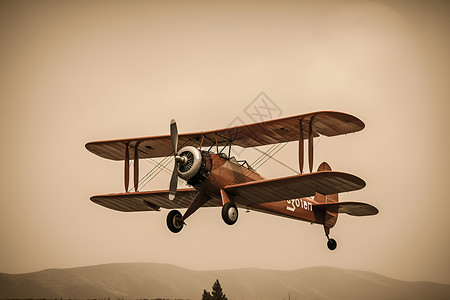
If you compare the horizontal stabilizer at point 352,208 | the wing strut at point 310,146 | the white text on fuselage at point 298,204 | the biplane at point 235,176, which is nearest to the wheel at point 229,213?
the biplane at point 235,176

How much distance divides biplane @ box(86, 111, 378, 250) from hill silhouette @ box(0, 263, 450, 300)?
555 cm

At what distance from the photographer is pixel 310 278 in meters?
20.5

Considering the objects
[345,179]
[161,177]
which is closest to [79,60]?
[161,177]

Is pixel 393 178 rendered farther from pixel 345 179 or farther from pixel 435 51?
pixel 345 179

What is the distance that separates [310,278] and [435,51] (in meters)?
11.1

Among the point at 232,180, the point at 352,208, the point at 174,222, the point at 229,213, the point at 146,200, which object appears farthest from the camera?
the point at 352,208

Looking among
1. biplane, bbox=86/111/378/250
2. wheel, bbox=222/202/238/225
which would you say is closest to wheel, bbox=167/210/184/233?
biplane, bbox=86/111/378/250

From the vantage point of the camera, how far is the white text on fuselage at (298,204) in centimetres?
1344

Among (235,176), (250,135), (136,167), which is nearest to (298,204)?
(250,135)

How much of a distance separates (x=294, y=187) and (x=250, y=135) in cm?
209

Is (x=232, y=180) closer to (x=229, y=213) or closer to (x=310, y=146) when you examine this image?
(x=229, y=213)

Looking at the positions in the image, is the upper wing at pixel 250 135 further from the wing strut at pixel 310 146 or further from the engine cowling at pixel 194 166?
the engine cowling at pixel 194 166

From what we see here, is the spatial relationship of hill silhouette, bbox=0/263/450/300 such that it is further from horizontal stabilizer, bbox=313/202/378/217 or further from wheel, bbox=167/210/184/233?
wheel, bbox=167/210/184/233

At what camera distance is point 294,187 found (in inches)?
427
